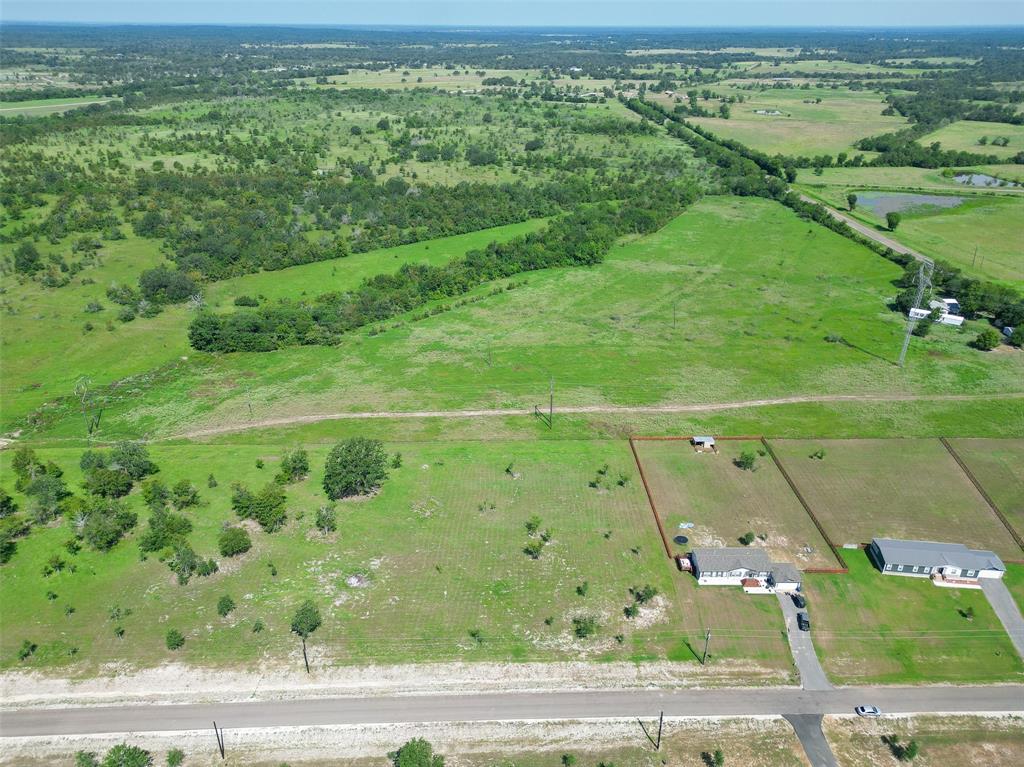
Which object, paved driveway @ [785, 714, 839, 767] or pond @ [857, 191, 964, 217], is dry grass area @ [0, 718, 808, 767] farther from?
pond @ [857, 191, 964, 217]

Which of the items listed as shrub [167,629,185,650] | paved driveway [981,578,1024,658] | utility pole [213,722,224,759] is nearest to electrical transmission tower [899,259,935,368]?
paved driveway [981,578,1024,658]

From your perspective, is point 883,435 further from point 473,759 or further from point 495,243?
point 495,243

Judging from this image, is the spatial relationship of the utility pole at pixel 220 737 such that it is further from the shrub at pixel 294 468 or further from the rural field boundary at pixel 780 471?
the rural field boundary at pixel 780 471

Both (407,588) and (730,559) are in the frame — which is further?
(730,559)

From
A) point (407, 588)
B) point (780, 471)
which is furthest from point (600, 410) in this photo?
point (407, 588)

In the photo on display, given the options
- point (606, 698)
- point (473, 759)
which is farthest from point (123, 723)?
point (606, 698)

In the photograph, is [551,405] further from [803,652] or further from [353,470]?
[803,652]

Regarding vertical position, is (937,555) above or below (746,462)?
above

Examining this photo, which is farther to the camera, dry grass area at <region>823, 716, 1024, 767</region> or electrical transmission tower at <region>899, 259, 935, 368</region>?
electrical transmission tower at <region>899, 259, 935, 368</region>
